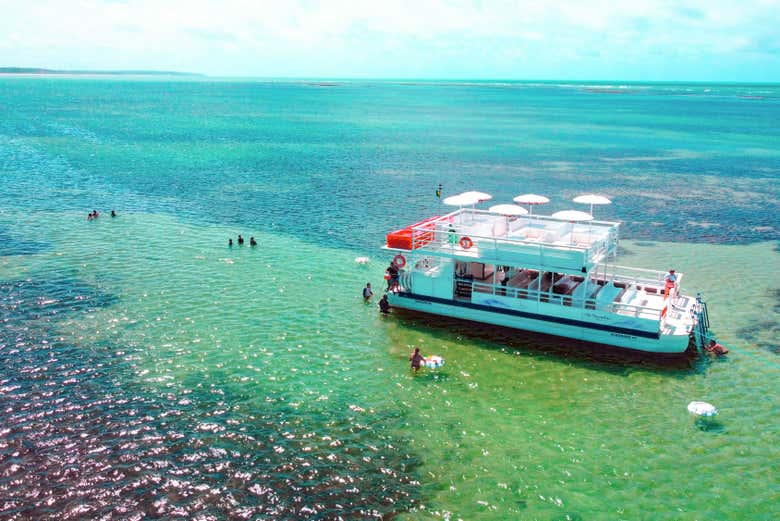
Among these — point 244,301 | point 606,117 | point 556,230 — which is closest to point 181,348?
point 244,301

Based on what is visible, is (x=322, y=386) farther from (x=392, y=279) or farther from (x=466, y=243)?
(x=466, y=243)

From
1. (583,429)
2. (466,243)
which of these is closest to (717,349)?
→ (583,429)

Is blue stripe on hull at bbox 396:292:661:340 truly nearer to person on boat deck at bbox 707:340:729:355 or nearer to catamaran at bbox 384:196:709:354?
catamaran at bbox 384:196:709:354

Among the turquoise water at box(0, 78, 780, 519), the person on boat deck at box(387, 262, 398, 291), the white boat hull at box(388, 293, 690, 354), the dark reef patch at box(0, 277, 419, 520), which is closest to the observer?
the dark reef patch at box(0, 277, 419, 520)

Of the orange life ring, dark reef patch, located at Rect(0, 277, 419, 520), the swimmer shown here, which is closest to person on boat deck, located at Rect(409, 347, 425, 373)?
dark reef patch, located at Rect(0, 277, 419, 520)

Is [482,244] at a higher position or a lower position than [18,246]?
higher

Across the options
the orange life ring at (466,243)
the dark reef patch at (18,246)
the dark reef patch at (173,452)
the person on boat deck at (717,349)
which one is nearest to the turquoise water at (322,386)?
the dark reef patch at (173,452)

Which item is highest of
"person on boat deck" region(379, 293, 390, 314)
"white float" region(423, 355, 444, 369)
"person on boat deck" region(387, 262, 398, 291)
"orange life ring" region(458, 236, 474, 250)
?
"orange life ring" region(458, 236, 474, 250)

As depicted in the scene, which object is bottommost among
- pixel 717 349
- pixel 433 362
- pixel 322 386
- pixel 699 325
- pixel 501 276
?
pixel 322 386
